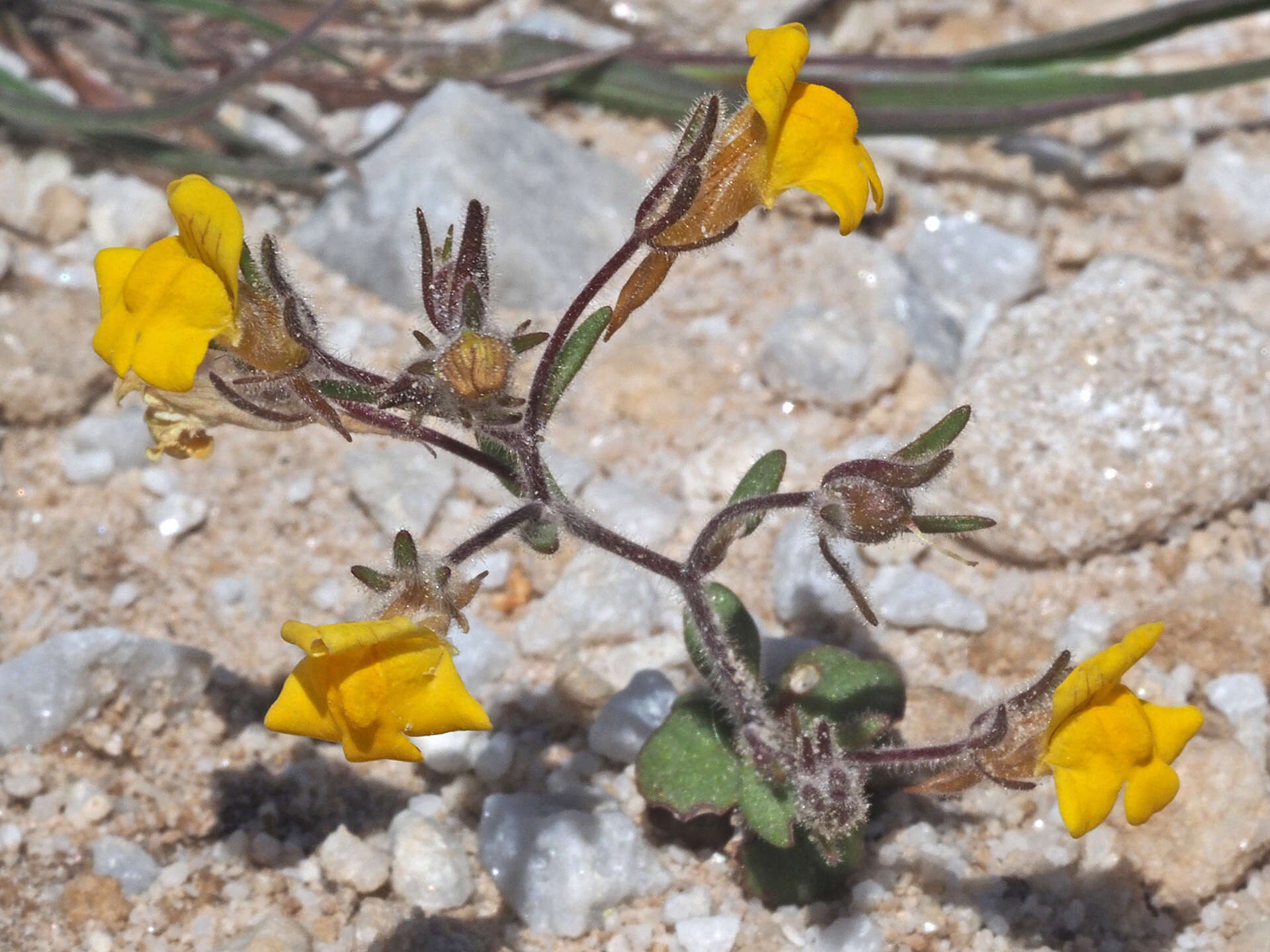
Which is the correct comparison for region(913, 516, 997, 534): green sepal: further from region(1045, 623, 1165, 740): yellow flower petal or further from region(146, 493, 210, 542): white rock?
region(146, 493, 210, 542): white rock

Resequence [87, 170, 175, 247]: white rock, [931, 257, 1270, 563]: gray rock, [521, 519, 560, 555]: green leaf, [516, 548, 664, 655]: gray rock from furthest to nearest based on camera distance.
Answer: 1. [87, 170, 175, 247]: white rock
2. [931, 257, 1270, 563]: gray rock
3. [516, 548, 664, 655]: gray rock
4. [521, 519, 560, 555]: green leaf

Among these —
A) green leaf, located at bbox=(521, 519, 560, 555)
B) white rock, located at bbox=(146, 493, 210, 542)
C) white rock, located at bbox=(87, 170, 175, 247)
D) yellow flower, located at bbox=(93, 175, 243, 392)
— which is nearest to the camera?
yellow flower, located at bbox=(93, 175, 243, 392)

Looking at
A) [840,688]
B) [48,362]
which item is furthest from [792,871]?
[48,362]

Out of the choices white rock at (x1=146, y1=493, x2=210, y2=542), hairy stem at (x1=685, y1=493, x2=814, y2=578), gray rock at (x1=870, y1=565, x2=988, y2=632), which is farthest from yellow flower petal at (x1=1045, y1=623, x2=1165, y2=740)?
white rock at (x1=146, y1=493, x2=210, y2=542)

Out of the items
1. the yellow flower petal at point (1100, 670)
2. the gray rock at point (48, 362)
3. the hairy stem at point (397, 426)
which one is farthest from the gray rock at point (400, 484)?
the yellow flower petal at point (1100, 670)

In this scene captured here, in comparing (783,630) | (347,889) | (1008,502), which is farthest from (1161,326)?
(347,889)
